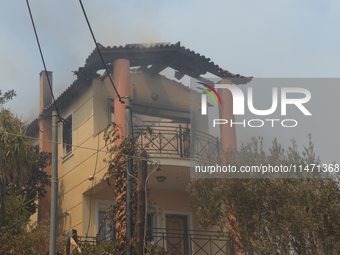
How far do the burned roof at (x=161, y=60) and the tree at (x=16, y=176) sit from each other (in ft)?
10.1

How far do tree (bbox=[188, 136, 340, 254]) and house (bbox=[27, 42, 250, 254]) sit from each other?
191cm

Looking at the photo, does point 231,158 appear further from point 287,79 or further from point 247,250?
point 287,79

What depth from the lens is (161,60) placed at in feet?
45.9

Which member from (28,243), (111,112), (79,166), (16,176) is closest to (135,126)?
(111,112)

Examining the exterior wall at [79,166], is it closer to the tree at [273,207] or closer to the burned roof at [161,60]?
the burned roof at [161,60]

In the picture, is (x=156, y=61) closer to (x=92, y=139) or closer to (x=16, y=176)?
(x=92, y=139)

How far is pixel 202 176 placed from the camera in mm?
10625

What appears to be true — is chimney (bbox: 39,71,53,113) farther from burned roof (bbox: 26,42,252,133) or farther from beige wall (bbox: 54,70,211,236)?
burned roof (bbox: 26,42,252,133)

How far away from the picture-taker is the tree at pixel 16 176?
43.6 ft

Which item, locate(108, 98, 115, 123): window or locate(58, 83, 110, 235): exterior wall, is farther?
locate(108, 98, 115, 123): window

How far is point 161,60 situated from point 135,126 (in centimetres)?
259

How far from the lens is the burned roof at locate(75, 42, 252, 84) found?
41.9 feet

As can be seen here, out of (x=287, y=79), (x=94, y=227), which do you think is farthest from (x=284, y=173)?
(x=94, y=227)

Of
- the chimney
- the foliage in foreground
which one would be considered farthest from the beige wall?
the chimney
